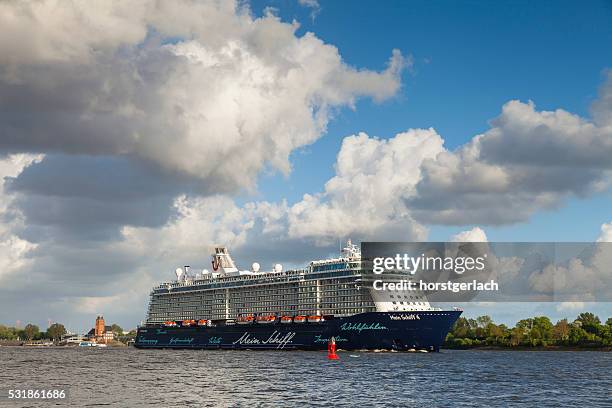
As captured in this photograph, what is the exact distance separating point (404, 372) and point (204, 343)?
79.9 meters

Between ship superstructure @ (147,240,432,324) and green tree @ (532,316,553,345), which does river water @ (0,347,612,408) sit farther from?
green tree @ (532,316,553,345)

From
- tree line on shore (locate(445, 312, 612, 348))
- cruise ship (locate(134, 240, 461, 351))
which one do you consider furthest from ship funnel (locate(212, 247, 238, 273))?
tree line on shore (locate(445, 312, 612, 348))

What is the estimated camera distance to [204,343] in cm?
14612

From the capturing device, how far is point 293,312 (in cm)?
13062

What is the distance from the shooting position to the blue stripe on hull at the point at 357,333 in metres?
111

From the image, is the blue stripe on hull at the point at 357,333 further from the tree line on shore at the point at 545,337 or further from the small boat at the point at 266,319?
the tree line on shore at the point at 545,337

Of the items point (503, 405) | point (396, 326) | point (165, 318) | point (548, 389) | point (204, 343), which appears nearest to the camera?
point (503, 405)

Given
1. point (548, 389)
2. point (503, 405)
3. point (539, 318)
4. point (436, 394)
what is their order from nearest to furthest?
point (503, 405) < point (436, 394) < point (548, 389) < point (539, 318)

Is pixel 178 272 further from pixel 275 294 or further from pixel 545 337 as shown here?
pixel 545 337

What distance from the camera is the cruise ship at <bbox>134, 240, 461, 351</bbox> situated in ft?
371

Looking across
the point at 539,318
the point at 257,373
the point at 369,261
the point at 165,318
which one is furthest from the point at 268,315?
the point at 539,318

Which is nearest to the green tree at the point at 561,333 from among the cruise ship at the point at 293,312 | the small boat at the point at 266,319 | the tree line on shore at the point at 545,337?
the tree line on shore at the point at 545,337

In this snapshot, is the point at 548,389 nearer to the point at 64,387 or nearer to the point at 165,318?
the point at 64,387

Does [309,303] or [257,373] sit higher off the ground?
[309,303]
